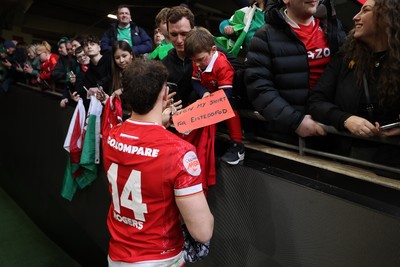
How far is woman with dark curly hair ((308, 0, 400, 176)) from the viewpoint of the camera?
1014mm

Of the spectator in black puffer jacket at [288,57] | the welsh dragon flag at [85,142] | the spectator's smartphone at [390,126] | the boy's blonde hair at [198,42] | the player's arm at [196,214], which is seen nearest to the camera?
the spectator's smartphone at [390,126]

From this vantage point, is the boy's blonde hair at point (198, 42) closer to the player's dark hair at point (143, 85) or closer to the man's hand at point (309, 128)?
the player's dark hair at point (143, 85)

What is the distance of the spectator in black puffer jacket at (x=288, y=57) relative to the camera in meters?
1.31

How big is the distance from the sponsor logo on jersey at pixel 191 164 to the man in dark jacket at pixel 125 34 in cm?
231

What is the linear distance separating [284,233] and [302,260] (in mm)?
114

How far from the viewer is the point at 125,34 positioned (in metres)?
3.26

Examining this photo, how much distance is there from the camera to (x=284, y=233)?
125cm

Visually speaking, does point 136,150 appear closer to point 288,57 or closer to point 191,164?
point 191,164

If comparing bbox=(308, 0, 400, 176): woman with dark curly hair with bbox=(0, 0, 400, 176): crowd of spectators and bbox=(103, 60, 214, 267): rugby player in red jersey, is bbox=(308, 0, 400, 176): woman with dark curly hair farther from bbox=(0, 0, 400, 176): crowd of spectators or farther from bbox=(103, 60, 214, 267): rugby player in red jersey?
bbox=(103, 60, 214, 267): rugby player in red jersey

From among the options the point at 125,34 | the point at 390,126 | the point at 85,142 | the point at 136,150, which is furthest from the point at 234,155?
the point at 125,34

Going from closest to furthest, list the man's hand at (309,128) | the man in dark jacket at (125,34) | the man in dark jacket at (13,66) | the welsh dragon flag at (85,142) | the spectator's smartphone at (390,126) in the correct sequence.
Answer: the spectator's smartphone at (390,126), the man's hand at (309,128), the welsh dragon flag at (85,142), the man in dark jacket at (125,34), the man in dark jacket at (13,66)

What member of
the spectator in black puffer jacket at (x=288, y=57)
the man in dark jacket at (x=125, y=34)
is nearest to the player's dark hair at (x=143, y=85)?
the spectator in black puffer jacket at (x=288, y=57)

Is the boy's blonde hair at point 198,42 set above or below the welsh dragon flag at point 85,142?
above

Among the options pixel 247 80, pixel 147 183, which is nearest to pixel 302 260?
pixel 147 183
